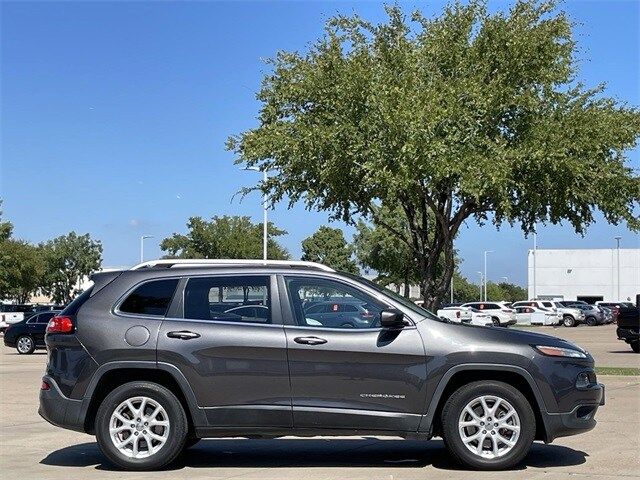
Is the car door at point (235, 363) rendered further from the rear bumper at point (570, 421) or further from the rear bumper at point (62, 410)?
the rear bumper at point (570, 421)

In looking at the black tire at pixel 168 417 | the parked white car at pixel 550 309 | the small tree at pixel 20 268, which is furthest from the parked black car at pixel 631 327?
the small tree at pixel 20 268

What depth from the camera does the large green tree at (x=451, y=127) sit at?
23844 mm

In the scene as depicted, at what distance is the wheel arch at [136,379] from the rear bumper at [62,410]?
6 cm

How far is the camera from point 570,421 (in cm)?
926

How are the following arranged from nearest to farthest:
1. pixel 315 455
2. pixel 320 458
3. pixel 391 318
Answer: pixel 391 318, pixel 320 458, pixel 315 455

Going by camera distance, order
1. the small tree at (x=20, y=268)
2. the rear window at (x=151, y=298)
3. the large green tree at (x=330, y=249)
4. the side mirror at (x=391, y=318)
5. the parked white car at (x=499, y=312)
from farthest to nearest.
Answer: the large green tree at (x=330, y=249), the small tree at (x=20, y=268), the parked white car at (x=499, y=312), the rear window at (x=151, y=298), the side mirror at (x=391, y=318)

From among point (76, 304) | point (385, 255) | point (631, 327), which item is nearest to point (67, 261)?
point (385, 255)

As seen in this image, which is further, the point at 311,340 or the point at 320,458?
the point at 320,458

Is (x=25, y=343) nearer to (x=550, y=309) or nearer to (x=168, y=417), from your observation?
(x=168, y=417)

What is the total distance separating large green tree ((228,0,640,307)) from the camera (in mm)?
23844

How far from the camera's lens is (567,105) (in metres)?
26.2

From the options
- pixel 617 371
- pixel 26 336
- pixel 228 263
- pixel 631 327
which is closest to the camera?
pixel 228 263

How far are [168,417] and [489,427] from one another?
2.91m

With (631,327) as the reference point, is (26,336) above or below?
below
